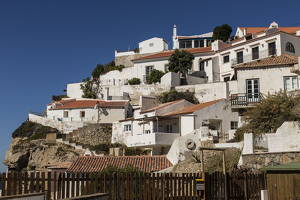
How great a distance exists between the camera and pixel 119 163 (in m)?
23.6

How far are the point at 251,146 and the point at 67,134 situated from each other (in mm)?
32499

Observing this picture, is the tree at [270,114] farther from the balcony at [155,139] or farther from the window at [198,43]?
the window at [198,43]

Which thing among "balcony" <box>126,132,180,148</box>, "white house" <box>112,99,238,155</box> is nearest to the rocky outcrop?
"white house" <box>112,99,238,155</box>

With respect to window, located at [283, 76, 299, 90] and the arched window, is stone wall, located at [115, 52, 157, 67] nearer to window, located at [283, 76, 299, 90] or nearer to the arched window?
the arched window

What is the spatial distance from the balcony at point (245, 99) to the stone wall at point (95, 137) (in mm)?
20731

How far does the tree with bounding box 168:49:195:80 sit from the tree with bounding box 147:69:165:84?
213cm

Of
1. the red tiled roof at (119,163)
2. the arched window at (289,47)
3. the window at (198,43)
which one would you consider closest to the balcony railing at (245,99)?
the red tiled roof at (119,163)

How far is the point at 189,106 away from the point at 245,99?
8527 millimetres

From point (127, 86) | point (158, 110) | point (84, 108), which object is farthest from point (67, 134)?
point (158, 110)

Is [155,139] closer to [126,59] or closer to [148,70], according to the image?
[148,70]

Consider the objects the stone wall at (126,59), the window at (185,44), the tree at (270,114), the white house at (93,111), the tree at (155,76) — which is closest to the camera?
the tree at (270,114)

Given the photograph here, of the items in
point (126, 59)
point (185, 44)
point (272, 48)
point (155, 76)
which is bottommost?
point (155, 76)

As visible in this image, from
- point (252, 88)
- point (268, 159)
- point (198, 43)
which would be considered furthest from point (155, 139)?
point (198, 43)

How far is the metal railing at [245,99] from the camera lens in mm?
25391
